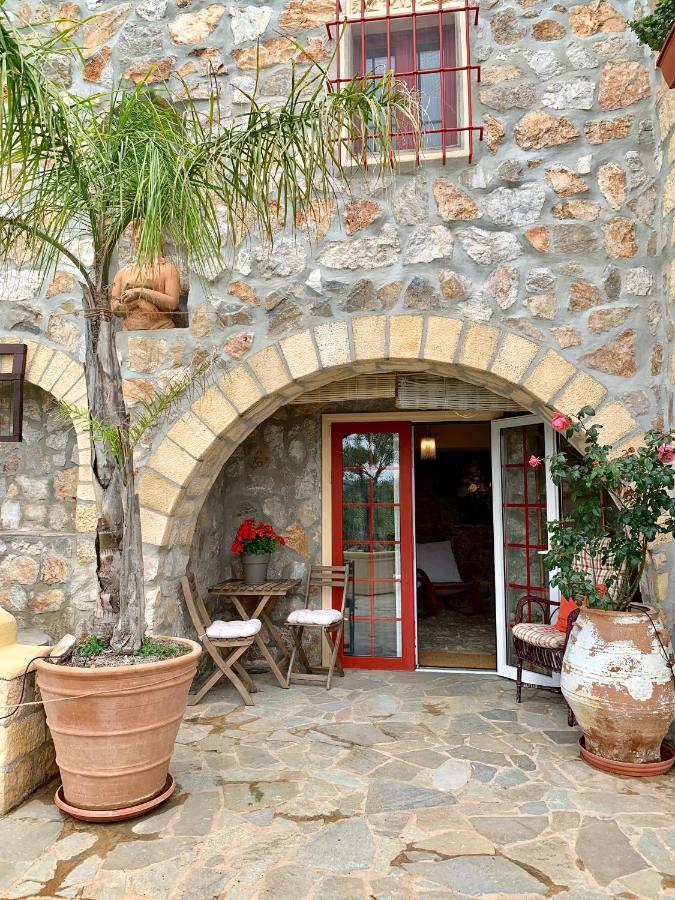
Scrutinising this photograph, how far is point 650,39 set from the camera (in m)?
2.93

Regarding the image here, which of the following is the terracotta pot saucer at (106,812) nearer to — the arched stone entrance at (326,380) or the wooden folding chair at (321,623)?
the arched stone entrance at (326,380)

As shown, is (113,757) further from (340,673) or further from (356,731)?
(340,673)

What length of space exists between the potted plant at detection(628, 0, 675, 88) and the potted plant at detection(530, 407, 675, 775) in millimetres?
1460

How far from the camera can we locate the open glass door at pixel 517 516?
418 centimetres

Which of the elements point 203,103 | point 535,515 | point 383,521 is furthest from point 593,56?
point 383,521

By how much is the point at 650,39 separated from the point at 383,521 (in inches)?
125

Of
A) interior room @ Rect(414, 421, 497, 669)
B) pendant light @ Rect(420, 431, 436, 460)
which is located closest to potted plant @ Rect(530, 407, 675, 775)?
interior room @ Rect(414, 421, 497, 669)

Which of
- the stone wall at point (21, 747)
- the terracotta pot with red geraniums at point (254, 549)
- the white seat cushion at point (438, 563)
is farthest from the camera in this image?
the white seat cushion at point (438, 563)

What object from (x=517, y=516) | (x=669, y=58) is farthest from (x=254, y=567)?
(x=669, y=58)

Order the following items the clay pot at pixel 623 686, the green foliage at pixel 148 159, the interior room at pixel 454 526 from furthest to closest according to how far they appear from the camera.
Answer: the interior room at pixel 454 526
the clay pot at pixel 623 686
the green foliage at pixel 148 159

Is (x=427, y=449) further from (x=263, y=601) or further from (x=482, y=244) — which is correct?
(x=482, y=244)

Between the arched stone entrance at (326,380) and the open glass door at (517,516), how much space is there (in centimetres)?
69

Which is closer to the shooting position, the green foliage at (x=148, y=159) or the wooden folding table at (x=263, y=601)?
the green foliage at (x=148, y=159)

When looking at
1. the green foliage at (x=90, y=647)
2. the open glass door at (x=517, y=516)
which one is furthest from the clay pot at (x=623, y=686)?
the green foliage at (x=90, y=647)
